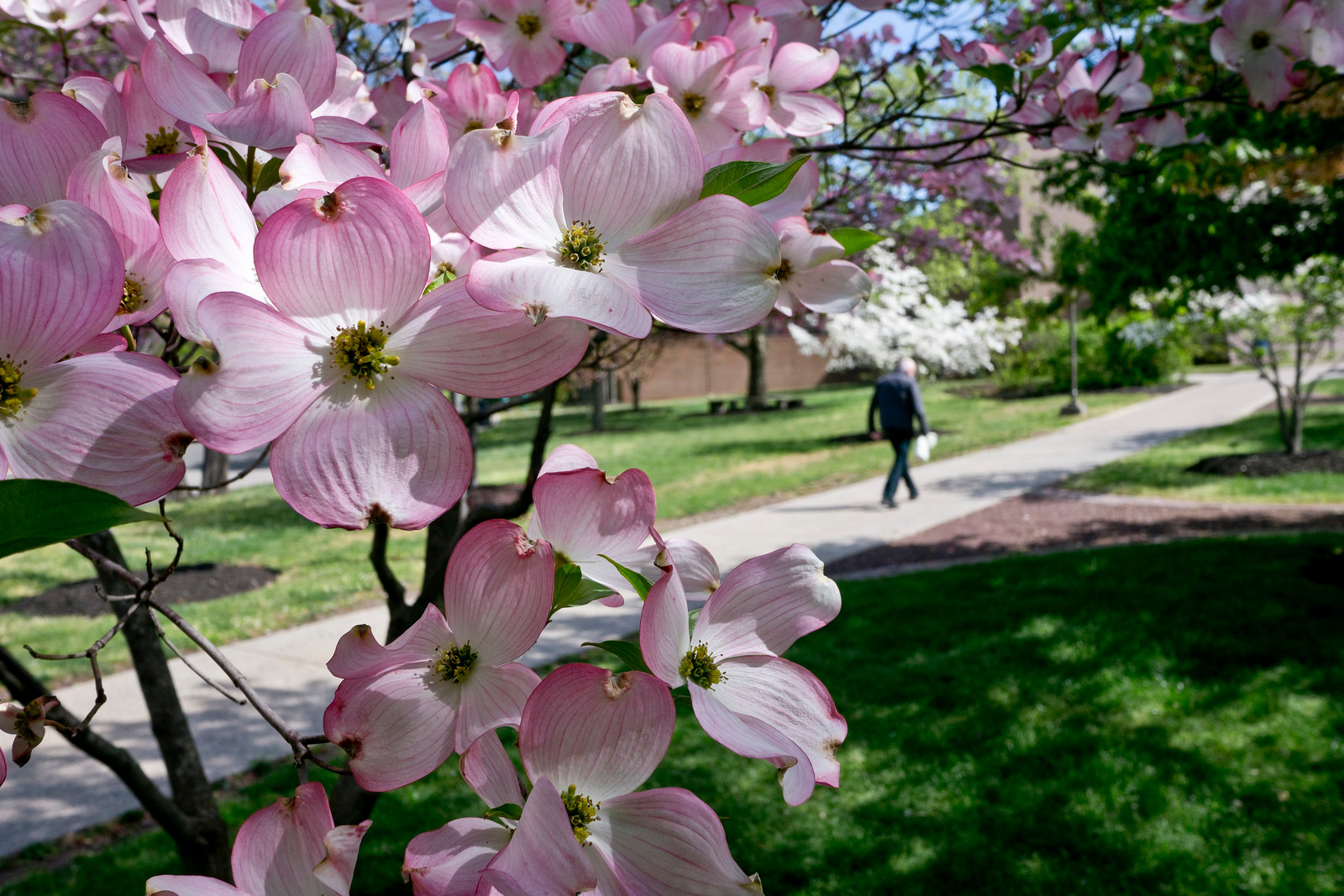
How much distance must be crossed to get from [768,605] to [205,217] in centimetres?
47

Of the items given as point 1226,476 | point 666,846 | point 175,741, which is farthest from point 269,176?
point 1226,476

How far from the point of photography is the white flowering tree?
59.6 feet

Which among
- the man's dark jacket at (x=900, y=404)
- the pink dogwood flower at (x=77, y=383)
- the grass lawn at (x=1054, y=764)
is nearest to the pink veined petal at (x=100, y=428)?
the pink dogwood flower at (x=77, y=383)

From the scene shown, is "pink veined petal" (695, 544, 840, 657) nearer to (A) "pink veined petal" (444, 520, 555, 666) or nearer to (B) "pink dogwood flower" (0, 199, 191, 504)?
(A) "pink veined petal" (444, 520, 555, 666)

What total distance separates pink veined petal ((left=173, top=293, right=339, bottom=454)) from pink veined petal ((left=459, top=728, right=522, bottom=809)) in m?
0.24

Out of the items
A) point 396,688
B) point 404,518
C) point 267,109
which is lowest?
point 396,688

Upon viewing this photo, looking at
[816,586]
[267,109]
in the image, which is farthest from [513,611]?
[267,109]

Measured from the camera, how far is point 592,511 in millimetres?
676

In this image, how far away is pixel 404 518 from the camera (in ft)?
1.90

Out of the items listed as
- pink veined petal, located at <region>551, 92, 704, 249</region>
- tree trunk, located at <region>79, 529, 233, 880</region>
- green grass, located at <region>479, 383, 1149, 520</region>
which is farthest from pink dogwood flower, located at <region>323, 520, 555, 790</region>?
green grass, located at <region>479, 383, 1149, 520</region>

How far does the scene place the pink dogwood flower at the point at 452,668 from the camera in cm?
64

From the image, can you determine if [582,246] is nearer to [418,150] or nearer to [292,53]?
[418,150]

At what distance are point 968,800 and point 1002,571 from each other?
129 inches

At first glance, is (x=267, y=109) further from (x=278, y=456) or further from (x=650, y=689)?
(x=650, y=689)
